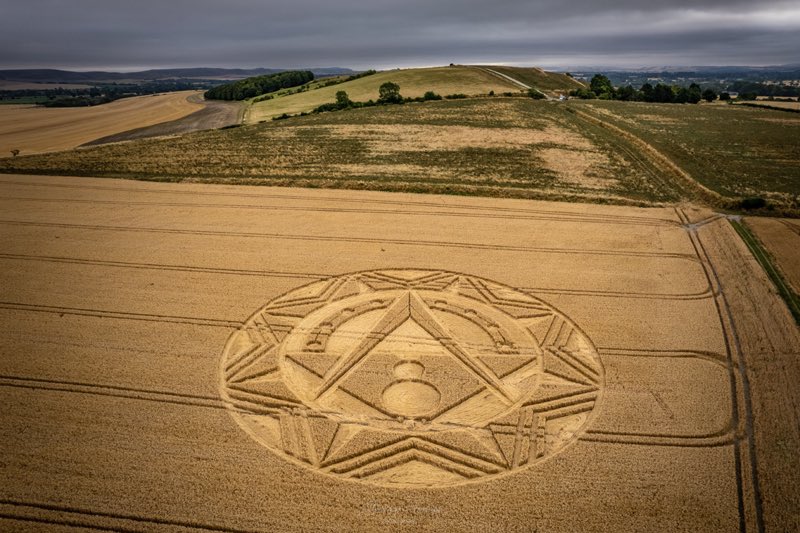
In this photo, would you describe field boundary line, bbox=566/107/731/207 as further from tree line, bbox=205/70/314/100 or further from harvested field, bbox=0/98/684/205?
tree line, bbox=205/70/314/100

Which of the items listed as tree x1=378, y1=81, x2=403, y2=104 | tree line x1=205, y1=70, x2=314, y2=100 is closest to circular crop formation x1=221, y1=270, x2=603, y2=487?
tree x1=378, y1=81, x2=403, y2=104

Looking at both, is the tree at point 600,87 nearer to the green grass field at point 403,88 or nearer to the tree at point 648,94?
the tree at point 648,94

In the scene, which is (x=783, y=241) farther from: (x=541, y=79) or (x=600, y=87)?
(x=541, y=79)

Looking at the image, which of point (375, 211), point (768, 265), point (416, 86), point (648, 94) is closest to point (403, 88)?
point (416, 86)

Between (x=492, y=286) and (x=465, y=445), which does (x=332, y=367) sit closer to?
(x=465, y=445)

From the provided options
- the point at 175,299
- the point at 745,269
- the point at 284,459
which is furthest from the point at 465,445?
the point at 745,269

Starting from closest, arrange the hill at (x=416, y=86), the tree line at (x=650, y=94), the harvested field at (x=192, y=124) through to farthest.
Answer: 1. the harvested field at (x=192, y=124)
2. the hill at (x=416, y=86)
3. the tree line at (x=650, y=94)

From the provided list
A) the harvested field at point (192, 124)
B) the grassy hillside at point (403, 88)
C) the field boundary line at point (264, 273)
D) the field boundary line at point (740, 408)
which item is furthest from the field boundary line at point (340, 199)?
the grassy hillside at point (403, 88)
